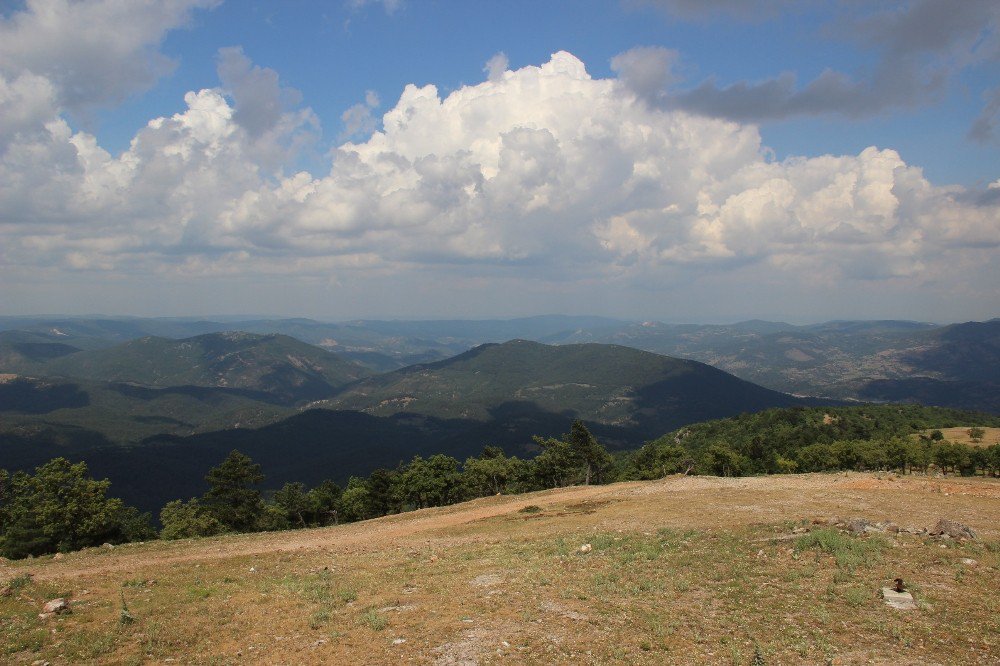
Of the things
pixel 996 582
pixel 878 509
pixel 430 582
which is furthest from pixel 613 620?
pixel 878 509

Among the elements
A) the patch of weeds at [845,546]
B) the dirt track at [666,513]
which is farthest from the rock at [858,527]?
the dirt track at [666,513]

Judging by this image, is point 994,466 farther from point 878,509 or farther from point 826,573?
point 826,573

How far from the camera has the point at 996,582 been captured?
56.9 feet

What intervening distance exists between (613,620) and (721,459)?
82.2 metres

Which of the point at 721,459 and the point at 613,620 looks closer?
the point at 613,620

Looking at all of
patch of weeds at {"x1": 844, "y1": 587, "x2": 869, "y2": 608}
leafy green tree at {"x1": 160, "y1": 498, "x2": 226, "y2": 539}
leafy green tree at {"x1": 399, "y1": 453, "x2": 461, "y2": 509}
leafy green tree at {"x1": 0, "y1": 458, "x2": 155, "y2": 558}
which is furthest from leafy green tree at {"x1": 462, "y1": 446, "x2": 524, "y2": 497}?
patch of weeds at {"x1": 844, "y1": 587, "x2": 869, "y2": 608}

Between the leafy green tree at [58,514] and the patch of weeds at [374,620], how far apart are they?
44.3 m

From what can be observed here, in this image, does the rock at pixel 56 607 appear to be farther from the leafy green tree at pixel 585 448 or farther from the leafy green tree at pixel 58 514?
the leafy green tree at pixel 585 448

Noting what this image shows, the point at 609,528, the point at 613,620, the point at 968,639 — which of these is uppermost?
the point at 968,639

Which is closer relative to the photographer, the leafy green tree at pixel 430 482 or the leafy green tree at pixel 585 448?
the leafy green tree at pixel 430 482

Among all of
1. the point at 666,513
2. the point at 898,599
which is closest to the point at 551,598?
the point at 898,599

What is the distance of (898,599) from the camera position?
16.4 meters

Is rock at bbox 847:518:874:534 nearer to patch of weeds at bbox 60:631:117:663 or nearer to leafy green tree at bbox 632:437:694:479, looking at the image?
patch of weeds at bbox 60:631:117:663

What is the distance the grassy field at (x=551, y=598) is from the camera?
47.4 feet
